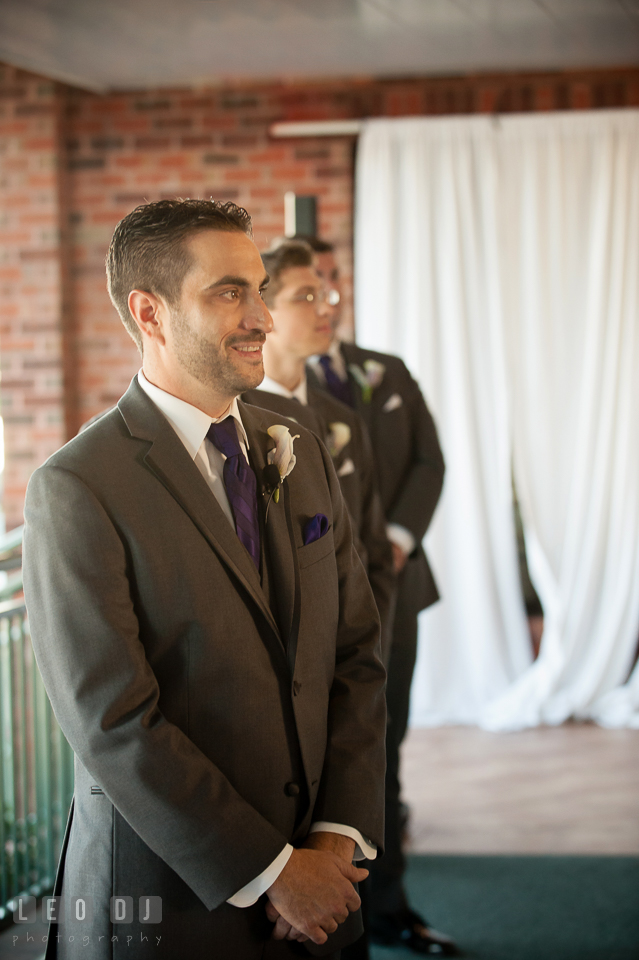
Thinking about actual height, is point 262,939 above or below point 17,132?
below

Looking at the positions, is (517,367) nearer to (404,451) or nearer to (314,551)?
(404,451)

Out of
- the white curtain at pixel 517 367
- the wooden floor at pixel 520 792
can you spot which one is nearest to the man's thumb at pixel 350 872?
the wooden floor at pixel 520 792

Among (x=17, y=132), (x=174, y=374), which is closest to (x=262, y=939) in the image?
(x=174, y=374)

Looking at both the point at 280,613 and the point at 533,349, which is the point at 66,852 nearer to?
the point at 280,613

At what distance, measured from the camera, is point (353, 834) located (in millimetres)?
1322

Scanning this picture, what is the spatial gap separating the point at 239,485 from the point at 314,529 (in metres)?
0.14

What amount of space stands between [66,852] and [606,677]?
12.3 feet

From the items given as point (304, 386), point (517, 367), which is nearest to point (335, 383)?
point (304, 386)

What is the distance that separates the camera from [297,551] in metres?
1.37

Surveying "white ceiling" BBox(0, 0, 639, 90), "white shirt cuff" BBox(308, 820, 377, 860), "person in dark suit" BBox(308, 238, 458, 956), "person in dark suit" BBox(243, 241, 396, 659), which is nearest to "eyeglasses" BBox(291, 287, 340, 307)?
"person in dark suit" BBox(243, 241, 396, 659)

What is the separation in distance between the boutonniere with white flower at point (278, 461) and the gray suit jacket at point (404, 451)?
3.90 ft

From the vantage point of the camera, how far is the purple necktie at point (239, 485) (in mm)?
1324

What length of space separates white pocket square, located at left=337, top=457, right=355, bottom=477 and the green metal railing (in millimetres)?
1068

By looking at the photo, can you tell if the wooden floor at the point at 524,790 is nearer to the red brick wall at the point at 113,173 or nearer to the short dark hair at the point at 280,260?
the short dark hair at the point at 280,260
